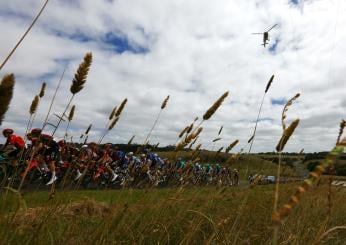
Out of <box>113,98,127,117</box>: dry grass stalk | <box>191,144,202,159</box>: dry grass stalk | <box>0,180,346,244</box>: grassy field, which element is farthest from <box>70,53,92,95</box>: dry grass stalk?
<box>191,144,202,159</box>: dry grass stalk

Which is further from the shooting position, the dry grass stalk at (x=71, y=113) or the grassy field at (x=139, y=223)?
the dry grass stalk at (x=71, y=113)

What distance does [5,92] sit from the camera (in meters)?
1.00

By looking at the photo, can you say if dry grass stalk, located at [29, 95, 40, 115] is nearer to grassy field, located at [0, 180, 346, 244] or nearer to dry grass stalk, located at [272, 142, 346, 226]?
grassy field, located at [0, 180, 346, 244]

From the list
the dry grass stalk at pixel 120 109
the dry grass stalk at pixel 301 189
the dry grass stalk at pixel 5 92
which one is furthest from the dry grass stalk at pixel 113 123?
the dry grass stalk at pixel 301 189

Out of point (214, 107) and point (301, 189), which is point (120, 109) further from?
point (301, 189)

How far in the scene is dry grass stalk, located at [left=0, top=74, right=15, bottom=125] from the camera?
3.20ft

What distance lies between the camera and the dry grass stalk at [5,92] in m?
0.97

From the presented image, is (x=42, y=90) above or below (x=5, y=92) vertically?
above

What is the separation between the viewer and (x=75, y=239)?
279 centimetres

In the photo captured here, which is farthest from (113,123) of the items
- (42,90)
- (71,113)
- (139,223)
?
(139,223)


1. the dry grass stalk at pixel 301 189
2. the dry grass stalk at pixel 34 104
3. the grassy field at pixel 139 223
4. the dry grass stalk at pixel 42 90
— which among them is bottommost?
the grassy field at pixel 139 223

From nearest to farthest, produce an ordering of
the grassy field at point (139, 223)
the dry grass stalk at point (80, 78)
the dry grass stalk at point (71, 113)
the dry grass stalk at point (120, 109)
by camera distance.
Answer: the dry grass stalk at point (80, 78), the grassy field at point (139, 223), the dry grass stalk at point (71, 113), the dry grass stalk at point (120, 109)

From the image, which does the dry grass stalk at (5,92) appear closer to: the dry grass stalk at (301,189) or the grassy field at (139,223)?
the dry grass stalk at (301,189)

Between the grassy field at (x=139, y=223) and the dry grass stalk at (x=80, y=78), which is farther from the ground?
the dry grass stalk at (x=80, y=78)
